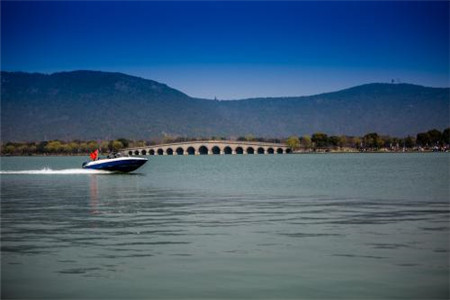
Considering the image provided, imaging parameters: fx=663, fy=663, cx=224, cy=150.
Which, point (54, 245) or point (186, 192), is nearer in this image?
point (54, 245)

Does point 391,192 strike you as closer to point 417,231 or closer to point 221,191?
point 221,191

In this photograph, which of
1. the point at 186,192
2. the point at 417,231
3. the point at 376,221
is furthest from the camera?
the point at 186,192

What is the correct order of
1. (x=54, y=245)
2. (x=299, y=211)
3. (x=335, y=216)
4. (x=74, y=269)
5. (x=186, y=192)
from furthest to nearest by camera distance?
(x=186, y=192)
(x=299, y=211)
(x=335, y=216)
(x=54, y=245)
(x=74, y=269)

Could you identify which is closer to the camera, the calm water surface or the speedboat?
the calm water surface

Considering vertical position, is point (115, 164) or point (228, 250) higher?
point (115, 164)

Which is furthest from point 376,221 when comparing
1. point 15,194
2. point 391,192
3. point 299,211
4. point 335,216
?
point 15,194

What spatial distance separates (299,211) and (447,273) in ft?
54.8

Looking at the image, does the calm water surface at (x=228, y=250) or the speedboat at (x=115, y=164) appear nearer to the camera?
the calm water surface at (x=228, y=250)

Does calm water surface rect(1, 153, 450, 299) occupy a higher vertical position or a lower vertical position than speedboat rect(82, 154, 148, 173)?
lower

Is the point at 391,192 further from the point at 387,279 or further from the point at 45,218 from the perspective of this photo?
the point at 387,279

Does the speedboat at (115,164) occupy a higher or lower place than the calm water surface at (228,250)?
higher

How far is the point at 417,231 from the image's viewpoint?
86.2ft

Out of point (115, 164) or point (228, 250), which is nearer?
point (228, 250)

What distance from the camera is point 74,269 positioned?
62.8ft
